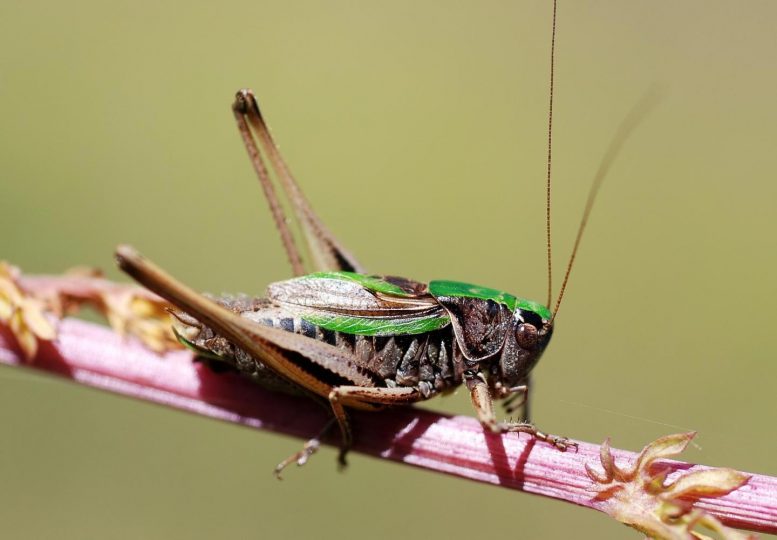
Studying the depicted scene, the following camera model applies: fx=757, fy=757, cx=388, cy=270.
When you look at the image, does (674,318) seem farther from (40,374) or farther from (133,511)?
(40,374)

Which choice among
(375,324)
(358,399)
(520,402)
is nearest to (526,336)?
(520,402)

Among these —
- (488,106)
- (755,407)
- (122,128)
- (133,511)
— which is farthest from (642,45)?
(133,511)

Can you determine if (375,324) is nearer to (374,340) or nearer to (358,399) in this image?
(374,340)

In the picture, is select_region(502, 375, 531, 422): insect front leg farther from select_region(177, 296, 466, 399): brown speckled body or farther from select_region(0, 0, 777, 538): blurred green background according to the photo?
select_region(0, 0, 777, 538): blurred green background

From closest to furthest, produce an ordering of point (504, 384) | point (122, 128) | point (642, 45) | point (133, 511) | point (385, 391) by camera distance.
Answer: point (385, 391) → point (504, 384) → point (133, 511) → point (122, 128) → point (642, 45)

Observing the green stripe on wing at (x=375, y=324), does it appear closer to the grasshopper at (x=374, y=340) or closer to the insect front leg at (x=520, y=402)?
the grasshopper at (x=374, y=340)

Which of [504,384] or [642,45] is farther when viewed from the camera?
[642,45]

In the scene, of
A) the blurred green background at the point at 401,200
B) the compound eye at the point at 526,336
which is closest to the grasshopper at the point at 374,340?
the compound eye at the point at 526,336

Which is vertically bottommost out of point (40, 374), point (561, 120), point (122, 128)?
point (40, 374)
